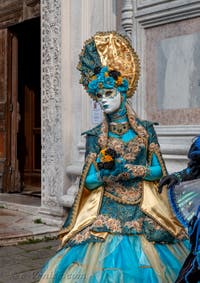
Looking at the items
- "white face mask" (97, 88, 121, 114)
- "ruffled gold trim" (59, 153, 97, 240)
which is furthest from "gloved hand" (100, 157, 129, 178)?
"white face mask" (97, 88, 121, 114)

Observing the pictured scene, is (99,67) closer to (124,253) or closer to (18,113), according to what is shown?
(124,253)

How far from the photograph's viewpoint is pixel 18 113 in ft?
31.1

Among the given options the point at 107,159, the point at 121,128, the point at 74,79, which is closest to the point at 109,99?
the point at 121,128

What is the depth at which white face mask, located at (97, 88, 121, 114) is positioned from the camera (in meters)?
3.68

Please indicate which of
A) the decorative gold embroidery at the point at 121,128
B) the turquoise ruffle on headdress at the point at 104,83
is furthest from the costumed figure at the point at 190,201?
the turquoise ruffle on headdress at the point at 104,83

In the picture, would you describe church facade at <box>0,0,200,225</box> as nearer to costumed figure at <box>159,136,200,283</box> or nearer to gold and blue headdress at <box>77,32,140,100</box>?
gold and blue headdress at <box>77,32,140,100</box>

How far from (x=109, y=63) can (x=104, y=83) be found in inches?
7.2

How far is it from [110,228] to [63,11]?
4.33 metres

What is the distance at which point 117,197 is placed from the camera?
12.2ft

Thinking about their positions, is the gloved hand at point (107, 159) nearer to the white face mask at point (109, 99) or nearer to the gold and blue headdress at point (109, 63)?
the white face mask at point (109, 99)

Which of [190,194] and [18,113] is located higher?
[18,113]

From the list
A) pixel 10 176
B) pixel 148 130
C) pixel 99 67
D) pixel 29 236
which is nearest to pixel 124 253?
pixel 148 130

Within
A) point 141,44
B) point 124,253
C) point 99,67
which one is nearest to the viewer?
point 124,253

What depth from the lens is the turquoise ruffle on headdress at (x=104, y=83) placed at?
3670 millimetres
